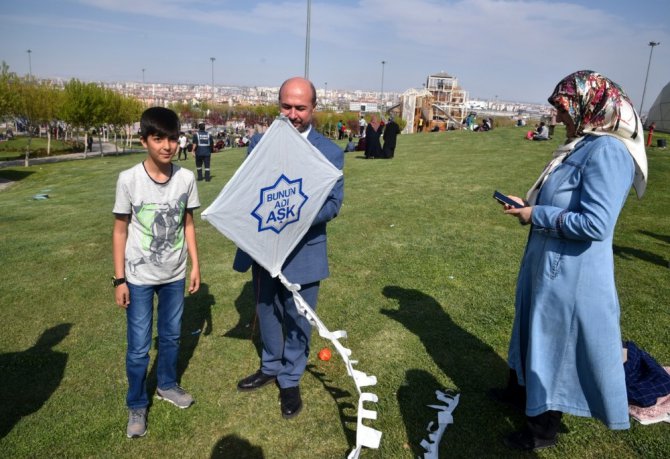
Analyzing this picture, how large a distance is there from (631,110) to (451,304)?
3.01m

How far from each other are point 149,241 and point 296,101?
1343 mm

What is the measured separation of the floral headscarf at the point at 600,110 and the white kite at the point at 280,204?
1.42 m

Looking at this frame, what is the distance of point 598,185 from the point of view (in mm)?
2270

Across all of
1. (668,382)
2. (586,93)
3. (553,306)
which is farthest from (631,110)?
(668,382)

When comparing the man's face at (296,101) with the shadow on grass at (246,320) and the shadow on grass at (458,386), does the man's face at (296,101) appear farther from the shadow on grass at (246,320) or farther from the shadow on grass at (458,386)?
the shadow on grass at (458,386)

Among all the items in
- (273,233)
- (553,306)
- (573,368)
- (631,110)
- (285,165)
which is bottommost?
(573,368)

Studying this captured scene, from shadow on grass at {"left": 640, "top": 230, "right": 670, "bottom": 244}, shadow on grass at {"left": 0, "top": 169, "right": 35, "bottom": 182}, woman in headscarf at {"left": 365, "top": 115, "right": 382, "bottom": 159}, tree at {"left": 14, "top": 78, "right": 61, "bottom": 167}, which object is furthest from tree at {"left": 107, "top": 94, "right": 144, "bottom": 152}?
shadow on grass at {"left": 640, "top": 230, "right": 670, "bottom": 244}

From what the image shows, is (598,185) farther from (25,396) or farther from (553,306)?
(25,396)

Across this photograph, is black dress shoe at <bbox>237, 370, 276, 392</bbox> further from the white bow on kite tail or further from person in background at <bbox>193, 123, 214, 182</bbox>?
person in background at <bbox>193, 123, 214, 182</bbox>

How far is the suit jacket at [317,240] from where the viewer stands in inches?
117

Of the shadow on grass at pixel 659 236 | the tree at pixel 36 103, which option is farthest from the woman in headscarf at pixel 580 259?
the tree at pixel 36 103

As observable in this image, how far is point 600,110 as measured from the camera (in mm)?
2346

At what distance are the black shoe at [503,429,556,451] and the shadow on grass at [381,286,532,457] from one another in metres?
0.07

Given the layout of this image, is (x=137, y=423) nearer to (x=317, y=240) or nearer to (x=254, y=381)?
(x=254, y=381)
